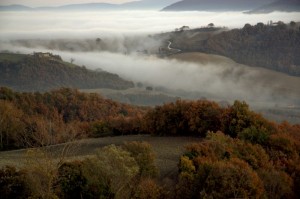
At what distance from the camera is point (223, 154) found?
1924 inches

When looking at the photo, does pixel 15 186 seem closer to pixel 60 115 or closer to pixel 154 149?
pixel 154 149

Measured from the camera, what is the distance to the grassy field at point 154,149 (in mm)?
51634

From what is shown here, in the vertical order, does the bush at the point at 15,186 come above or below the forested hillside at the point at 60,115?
above

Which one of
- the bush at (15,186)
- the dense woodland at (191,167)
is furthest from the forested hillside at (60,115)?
the bush at (15,186)

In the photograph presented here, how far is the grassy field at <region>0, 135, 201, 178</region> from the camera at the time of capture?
51634mm

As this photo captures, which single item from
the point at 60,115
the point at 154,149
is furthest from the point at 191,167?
the point at 60,115

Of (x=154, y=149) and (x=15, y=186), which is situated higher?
(x=15, y=186)

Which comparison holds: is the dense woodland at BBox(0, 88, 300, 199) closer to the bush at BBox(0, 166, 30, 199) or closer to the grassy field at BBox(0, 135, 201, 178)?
the bush at BBox(0, 166, 30, 199)

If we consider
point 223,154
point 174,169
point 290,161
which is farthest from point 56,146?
point 290,161

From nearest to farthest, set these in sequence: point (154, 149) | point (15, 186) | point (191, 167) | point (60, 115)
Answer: point (15, 186) → point (191, 167) → point (154, 149) → point (60, 115)

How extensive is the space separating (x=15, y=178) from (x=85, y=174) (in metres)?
6.90

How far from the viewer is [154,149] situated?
60.6 metres

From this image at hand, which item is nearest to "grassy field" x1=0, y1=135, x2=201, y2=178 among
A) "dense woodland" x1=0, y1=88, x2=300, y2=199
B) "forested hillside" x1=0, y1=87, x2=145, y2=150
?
"dense woodland" x1=0, y1=88, x2=300, y2=199

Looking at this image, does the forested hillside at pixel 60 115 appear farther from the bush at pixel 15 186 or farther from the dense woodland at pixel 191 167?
the bush at pixel 15 186
